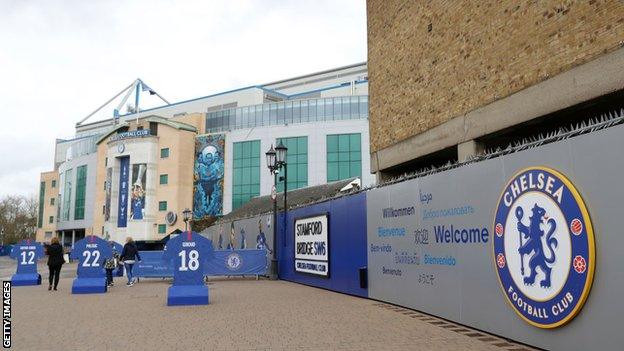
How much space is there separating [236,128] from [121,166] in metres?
17.3

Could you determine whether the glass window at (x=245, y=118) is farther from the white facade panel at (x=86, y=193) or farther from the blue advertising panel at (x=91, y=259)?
the blue advertising panel at (x=91, y=259)

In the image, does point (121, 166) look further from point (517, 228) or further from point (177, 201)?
point (517, 228)

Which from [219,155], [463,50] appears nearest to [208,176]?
[219,155]

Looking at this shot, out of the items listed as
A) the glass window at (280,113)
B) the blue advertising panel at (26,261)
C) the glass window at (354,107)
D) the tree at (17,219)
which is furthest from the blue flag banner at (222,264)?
the tree at (17,219)

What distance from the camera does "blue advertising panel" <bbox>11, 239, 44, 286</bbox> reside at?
1881 centimetres

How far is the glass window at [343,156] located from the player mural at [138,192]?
24.8 metres

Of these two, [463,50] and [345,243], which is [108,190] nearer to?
[345,243]

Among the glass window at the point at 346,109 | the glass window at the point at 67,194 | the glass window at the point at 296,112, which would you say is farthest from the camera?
the glass window at the point at 67,194

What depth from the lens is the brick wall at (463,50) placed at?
33.6 ft

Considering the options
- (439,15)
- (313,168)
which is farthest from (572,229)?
(313,168)

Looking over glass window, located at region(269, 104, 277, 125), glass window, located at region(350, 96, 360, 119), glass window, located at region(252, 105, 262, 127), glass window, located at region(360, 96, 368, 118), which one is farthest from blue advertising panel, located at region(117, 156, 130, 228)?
glass window, located at region(360, 96, 368, 118)

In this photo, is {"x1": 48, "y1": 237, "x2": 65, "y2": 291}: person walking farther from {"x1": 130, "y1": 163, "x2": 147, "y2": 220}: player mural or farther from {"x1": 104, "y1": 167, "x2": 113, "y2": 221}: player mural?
{"x1": 104, "y1": 167, "x2": 113, "y2": 221}: player mural

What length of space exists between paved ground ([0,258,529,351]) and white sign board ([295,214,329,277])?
7.86 feet

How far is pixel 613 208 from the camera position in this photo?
572cm
